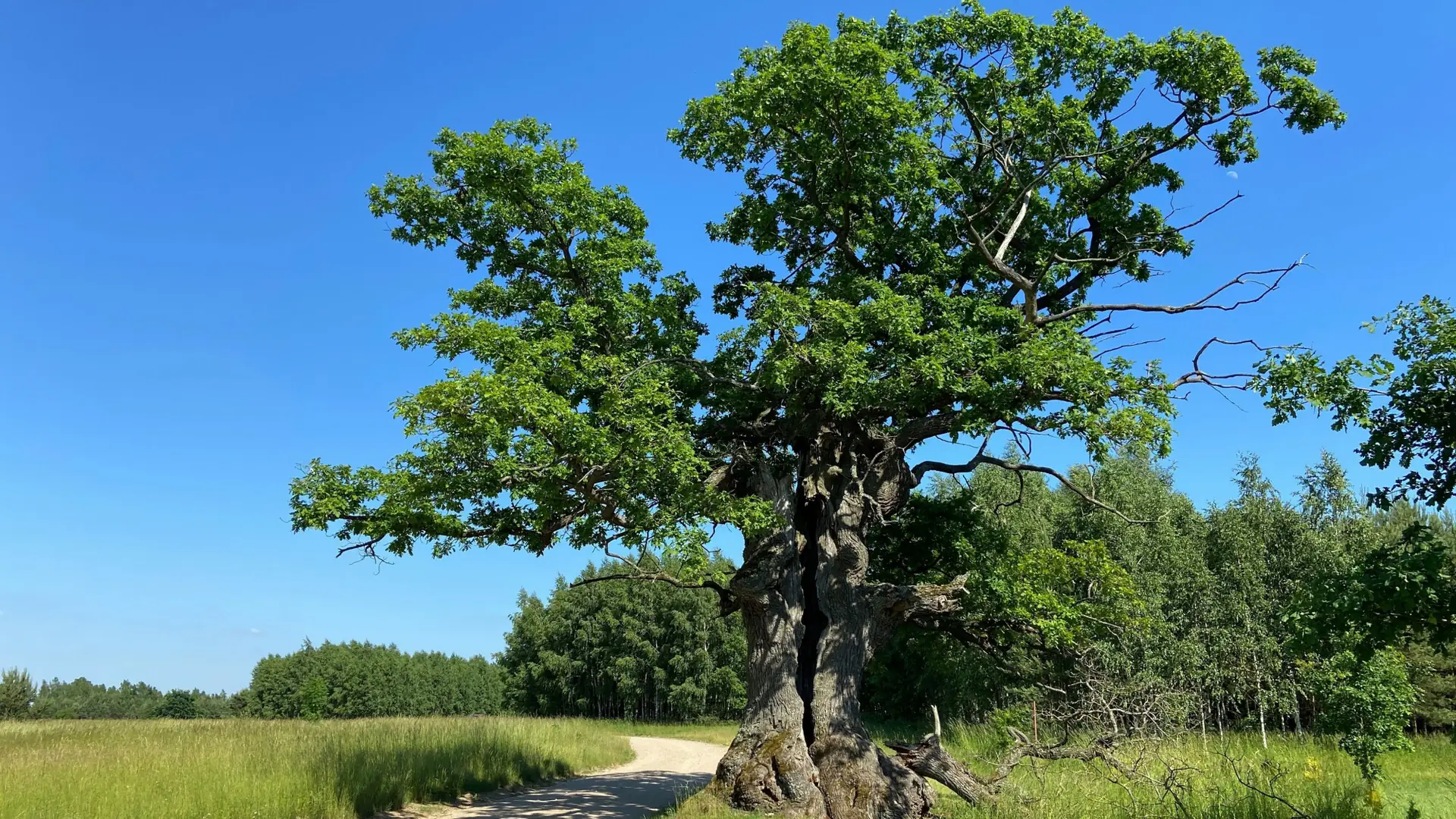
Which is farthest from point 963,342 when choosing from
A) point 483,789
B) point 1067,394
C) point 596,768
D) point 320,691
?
point 320,691

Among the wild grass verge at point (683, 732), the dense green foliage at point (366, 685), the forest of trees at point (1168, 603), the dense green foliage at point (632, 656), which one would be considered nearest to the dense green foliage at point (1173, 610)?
the forest of trees at point (1168, 603)

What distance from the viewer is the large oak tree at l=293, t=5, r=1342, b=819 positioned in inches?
415

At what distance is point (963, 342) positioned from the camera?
37.2 feet

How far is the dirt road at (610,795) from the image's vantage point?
1297 cm

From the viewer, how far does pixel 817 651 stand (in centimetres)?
1331

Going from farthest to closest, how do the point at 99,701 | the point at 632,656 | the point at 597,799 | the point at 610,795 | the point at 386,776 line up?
the point at 99,701 < the point at 632,656 < the point at 610,795 < the point at 597,799 < the point at 386,776

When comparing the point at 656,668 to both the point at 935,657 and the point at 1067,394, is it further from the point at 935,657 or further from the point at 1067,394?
the point at 1067,394

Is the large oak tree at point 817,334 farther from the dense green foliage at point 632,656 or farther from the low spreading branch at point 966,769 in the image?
the dense green foliage at point 632,656

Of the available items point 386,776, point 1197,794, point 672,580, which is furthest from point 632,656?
point 1197,794

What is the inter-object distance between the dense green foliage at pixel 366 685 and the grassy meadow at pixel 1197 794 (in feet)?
184

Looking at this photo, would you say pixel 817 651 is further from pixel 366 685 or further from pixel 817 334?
pixel 366 685

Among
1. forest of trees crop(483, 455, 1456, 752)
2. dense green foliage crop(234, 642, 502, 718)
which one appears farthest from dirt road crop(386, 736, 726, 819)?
dense green foliage crop(234, 642, 502, 718)

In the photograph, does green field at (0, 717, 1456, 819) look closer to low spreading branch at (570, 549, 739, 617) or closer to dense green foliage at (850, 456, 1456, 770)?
dense green foliage at (850, 456, 1456, 770)

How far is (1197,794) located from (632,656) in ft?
143
